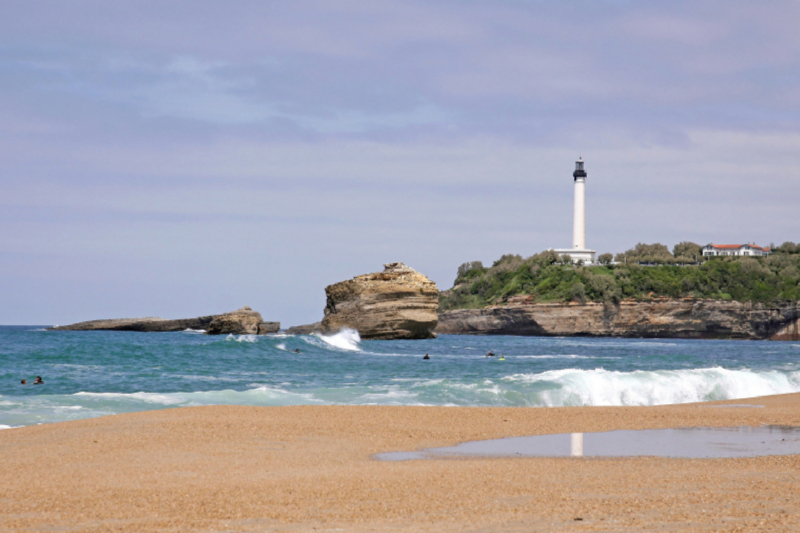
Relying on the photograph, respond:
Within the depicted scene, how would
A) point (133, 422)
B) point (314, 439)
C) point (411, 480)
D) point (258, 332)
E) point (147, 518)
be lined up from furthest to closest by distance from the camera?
point (258, 332) → point (133, 422) → point (314, 439) → point (411, 480) → point (147, 518)

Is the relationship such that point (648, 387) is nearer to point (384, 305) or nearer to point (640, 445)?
point (640, 445)

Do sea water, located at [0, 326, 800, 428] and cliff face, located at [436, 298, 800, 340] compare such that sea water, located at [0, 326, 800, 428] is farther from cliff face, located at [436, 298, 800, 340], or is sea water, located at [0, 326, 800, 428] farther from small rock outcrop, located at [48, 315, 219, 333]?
small rock outcrop, located at [48, 315, 219, 333]

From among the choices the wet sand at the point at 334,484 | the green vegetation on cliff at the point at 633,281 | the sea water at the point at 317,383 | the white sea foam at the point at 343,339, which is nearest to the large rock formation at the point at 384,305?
the white sea foam at the point at 343,339

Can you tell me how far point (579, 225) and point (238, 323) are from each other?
210 feet

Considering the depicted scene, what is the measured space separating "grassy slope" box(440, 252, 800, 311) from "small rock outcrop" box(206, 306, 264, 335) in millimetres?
48331

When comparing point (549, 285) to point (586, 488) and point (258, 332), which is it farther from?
point (586, 488)

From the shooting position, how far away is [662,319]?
4301 inches

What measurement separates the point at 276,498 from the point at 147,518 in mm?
1418

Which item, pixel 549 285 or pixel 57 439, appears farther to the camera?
pixel 549 285

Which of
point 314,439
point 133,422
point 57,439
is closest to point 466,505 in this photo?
point 314,439

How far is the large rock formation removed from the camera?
7100cm

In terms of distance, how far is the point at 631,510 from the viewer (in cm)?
691

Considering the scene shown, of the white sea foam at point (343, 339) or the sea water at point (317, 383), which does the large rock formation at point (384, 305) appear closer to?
the white sea foam at point (343, 339)

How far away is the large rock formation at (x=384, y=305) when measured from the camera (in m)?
71.0
